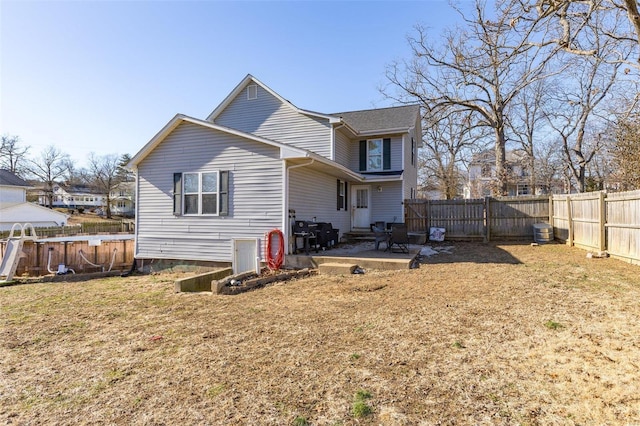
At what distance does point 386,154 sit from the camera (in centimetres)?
1515

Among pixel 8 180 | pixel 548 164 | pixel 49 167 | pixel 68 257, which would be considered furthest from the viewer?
pixel 49 167

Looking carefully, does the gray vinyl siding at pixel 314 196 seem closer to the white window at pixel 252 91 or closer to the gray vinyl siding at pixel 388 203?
the gray vinyl siding at pixel 388 203

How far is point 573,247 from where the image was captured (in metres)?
11.5

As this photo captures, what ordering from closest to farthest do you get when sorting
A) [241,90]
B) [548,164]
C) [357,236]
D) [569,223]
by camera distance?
1. [569,223]
2. [357,236]
3. [241,90]
4. [548,164]

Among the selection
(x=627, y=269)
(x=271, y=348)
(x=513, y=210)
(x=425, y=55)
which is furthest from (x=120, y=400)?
(x=425, y=55)

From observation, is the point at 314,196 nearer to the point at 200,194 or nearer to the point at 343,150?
the point at 200,194

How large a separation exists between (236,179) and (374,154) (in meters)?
7.61

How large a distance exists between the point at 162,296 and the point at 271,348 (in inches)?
162

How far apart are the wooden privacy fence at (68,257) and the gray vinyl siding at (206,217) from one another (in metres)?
0.97

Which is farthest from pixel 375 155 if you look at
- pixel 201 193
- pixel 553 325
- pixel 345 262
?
pixel 553 325

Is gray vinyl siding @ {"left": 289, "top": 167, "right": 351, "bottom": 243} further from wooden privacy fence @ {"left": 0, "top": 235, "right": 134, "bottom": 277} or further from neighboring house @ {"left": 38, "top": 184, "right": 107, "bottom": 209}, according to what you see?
neighboring house @ {"left": 38, "top": 184, "right": 107, "bottom": 209}

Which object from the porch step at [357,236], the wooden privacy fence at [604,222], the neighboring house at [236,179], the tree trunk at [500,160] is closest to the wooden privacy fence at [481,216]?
the wooden privacy fence at [604,222]

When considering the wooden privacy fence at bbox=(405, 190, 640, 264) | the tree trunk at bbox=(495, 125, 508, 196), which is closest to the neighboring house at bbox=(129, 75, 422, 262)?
the wooden privacy fence at bbox=(405, 190, 640, 264)

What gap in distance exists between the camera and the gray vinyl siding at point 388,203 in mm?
15039
